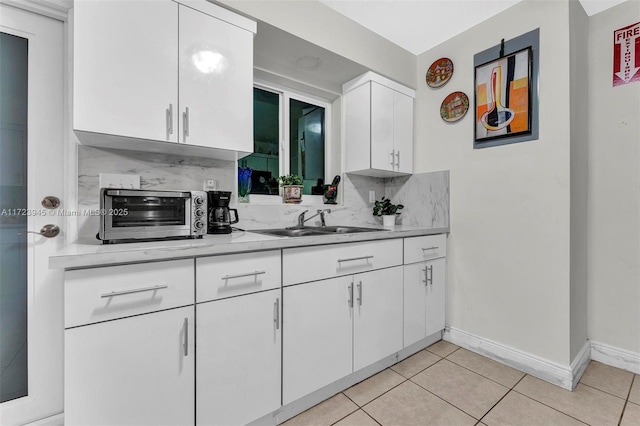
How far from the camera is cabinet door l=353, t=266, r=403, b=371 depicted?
1.71 meters

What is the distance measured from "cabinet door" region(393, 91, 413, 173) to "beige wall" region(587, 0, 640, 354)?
1254 millimetres

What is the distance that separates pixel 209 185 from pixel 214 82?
632 mm

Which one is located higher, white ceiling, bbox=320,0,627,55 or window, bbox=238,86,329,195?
white ceiling, bbox=320,0,627,55

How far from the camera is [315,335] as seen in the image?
1.52 meters

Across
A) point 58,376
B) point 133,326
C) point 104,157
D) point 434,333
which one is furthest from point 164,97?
point 434,333

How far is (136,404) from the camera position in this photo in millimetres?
1063

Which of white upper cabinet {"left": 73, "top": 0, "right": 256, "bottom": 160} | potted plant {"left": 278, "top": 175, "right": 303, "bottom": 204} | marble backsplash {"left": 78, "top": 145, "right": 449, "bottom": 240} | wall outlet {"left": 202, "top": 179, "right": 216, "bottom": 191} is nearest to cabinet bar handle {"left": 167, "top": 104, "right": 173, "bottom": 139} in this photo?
white upper cabinet {"left": 73, "top": 0, "right": 256, "bottom": 160}

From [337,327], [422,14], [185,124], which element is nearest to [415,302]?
[337,327]

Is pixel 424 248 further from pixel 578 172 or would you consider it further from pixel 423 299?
pixel 578 172

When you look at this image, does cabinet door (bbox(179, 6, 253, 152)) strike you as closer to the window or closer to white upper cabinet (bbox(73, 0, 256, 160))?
white upper cabinet (bbox(73, 0, 256, 160))

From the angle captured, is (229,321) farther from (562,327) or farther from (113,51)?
(562,327)

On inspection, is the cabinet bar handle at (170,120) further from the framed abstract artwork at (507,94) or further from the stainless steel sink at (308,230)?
the framed abstract artwork at (507,94)

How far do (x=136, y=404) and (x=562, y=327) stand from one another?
2343mm

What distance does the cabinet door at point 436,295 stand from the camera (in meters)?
2.18
